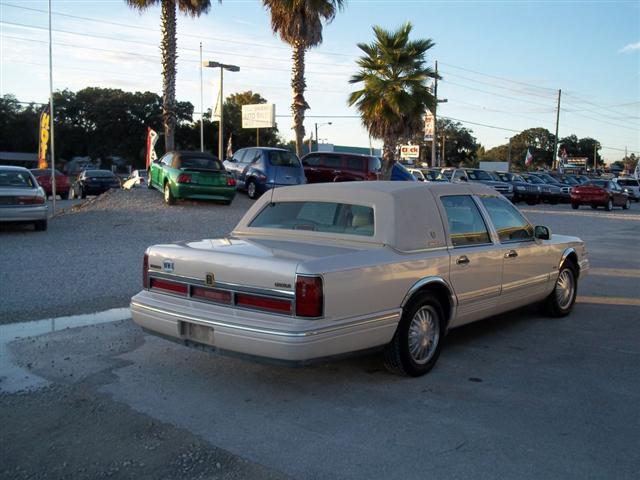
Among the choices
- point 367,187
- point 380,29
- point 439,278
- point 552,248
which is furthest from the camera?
point 380,29

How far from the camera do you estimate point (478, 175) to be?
105 ft

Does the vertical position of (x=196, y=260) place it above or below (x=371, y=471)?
above

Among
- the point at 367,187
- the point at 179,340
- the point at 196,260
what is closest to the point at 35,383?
the point at 179,340

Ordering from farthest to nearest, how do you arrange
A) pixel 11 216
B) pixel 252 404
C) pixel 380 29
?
pixel 380 29 < pixel 11 216 < pixel 252 404

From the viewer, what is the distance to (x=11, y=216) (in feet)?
44.0

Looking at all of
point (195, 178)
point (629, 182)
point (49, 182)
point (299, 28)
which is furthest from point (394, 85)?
point (629, 182)

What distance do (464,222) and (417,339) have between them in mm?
1364

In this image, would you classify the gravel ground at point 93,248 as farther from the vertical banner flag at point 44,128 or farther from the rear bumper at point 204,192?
the vertical banner flag at point 44,128

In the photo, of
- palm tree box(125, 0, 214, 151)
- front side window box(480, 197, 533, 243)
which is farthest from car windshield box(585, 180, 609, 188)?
front side window box(480, 197, 533, 243)

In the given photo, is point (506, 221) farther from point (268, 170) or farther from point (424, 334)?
point (268, 170)

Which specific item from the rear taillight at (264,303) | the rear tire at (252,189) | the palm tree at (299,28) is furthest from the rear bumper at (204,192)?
the rear taillight at (264,303)

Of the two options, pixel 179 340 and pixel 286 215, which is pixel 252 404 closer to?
pixel 179 340

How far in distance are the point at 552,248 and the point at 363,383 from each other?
3317mm

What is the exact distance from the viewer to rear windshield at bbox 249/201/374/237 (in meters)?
5.60
